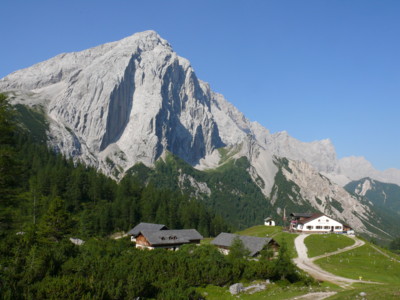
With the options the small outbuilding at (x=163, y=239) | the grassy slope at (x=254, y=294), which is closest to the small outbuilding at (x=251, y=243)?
the small outbuilding at (x=163, y=239)

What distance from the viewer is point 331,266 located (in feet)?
233

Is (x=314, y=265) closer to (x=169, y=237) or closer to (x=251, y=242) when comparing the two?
(x=251, y=242)

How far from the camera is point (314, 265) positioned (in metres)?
71.9

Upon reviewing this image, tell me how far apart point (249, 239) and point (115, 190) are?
78.4m

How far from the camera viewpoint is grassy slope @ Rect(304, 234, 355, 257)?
88.3 meters

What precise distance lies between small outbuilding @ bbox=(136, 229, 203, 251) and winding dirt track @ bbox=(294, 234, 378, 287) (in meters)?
30.7

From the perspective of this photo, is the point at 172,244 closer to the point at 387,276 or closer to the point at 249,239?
the point at 249,239

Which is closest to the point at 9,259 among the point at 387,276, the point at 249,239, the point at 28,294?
the point at 28,294

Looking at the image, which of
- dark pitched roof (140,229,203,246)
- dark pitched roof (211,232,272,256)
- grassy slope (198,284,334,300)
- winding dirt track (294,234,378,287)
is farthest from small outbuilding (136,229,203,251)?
grassy slope (198,284,334,300)

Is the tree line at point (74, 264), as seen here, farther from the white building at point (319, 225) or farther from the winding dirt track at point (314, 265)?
the white building at point (319, 225)

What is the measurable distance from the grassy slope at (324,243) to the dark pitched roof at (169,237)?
32.9m

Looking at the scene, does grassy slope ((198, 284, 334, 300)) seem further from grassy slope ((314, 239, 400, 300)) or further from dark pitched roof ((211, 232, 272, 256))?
dark pitched roof ((211, 232, 272, 256))

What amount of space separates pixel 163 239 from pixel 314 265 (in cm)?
3946

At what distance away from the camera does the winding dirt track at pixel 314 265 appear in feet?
184
